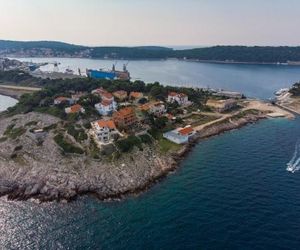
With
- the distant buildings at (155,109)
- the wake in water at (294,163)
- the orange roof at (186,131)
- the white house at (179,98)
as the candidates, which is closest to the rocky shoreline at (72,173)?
the orange roof at (186,131)

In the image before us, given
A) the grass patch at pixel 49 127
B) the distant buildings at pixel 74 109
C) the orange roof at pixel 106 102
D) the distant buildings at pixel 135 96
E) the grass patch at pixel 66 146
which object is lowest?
the grass patch at pixel 66 146

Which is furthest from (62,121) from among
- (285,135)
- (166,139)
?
(285,135)

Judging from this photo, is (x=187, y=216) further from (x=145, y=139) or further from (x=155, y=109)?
(x=155, y=109)

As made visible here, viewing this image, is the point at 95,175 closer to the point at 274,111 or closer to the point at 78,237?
the point at 78,237

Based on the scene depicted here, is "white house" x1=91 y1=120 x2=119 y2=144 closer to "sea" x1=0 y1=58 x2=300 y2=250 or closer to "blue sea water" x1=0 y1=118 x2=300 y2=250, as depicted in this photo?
"sea" x1=0 y1=58 x2=300 y2=250

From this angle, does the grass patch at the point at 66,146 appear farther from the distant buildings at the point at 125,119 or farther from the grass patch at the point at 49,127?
the distant buildings at the point at 125,119

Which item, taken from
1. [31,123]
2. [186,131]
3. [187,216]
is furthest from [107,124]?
[187,216]

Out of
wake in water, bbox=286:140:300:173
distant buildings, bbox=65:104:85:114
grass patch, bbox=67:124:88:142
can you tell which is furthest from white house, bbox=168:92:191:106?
wake in water, bbox=286:140:300:173
